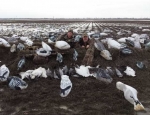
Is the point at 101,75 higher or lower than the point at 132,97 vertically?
lower

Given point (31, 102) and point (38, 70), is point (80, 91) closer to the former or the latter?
point (31, 102)

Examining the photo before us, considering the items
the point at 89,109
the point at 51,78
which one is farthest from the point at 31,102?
the point at 51,78

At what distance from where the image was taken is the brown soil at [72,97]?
5414 mm

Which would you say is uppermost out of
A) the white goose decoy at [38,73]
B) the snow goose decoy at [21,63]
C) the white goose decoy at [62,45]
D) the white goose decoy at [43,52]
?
the white goose decoy at [62,45]

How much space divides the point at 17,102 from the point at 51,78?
1919mm

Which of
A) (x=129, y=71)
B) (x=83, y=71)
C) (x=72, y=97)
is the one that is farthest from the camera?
(x=129, y=71)

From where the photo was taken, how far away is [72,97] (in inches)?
243

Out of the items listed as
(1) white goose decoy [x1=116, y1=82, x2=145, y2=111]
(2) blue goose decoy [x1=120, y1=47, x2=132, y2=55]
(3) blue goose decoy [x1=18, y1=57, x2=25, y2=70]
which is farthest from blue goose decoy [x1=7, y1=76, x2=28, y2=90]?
(2) blue goose decoy [x1=120, y1=47, x2=132, y2=55]

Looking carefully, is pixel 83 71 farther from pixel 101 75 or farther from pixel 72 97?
pixel 72 97

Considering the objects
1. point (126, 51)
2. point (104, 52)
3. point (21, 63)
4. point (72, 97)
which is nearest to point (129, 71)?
point (104, 52)

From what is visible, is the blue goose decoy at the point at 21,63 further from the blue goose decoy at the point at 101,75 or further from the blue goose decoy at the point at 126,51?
the blue goose decoy at the point at 126,51

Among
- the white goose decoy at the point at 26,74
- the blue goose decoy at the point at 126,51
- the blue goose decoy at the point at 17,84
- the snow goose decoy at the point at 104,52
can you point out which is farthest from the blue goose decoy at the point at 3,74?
the blue goose decoy at the point at 126,51

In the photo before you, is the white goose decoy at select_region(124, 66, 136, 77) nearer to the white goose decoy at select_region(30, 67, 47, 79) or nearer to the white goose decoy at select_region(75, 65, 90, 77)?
the white goose decoy at select_region(75, 65, 90, 77)

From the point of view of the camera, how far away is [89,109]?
5480 millimetres
